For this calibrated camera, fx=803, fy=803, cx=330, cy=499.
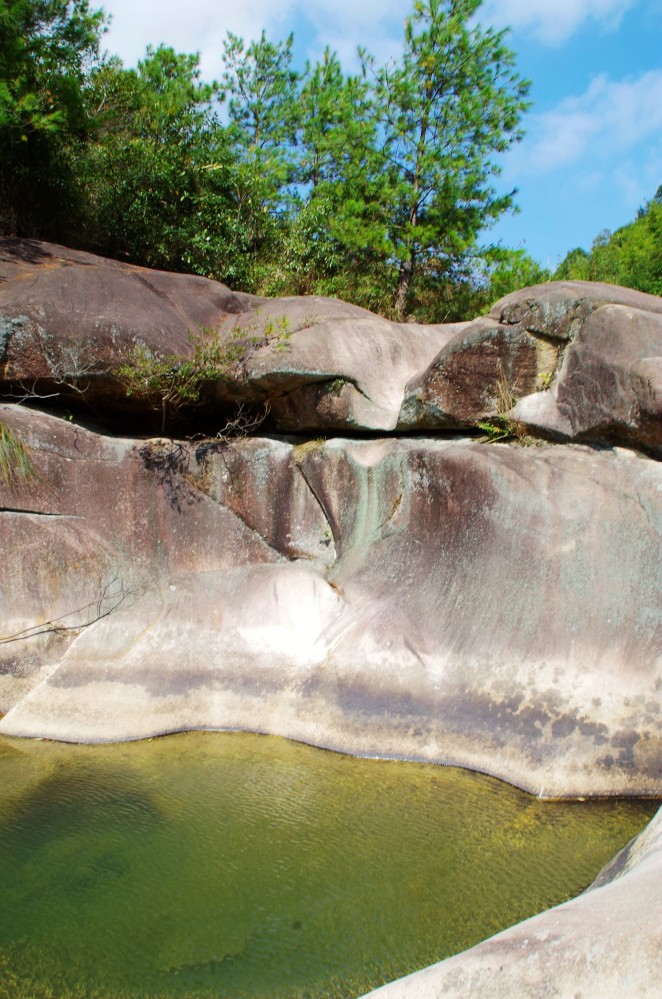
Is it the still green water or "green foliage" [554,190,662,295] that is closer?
the still green water

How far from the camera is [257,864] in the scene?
412 centimetres

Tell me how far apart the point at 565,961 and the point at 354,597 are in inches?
170

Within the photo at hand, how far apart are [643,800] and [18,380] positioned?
5.71m

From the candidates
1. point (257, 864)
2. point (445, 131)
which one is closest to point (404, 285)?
point (445, 131)

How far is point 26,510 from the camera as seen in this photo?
22.1 feet

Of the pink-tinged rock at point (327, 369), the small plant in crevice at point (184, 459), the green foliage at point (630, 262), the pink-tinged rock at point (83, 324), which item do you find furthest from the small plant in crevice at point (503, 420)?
the green foliage at point (630, 262)

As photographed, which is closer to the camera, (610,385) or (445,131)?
(610,385)

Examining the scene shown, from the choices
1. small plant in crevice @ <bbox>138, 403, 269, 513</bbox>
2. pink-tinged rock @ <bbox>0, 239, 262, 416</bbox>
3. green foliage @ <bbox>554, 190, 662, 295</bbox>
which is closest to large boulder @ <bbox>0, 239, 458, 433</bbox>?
pink-tinged rock @ <bbox>0, 239, 262, 416</bbox>

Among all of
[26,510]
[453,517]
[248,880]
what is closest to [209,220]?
[26,510]

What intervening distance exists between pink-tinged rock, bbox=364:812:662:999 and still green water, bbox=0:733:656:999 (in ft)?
4.22

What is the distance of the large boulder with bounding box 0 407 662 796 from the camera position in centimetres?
520

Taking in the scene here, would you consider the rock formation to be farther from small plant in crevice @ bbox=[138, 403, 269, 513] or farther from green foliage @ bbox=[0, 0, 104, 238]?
green foliage @ bbox=[0, 0, 104, 238]

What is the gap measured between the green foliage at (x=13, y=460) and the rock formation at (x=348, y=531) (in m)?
0.06

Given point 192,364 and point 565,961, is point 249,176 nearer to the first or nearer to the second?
point 192,364
